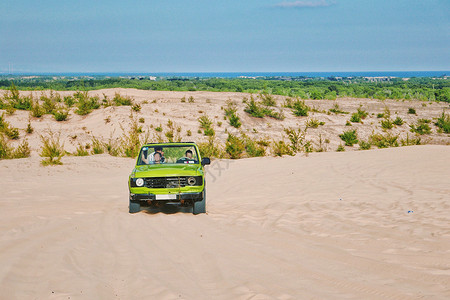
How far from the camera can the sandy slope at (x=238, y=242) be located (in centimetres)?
476

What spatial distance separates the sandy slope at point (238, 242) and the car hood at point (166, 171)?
0.89 meters

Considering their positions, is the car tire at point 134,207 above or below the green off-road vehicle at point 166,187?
below

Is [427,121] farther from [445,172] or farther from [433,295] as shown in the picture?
[433,295]

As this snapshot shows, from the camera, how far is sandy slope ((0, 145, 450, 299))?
4.76 meters

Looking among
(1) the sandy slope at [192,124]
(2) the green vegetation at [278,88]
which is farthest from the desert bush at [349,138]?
(2) the green vegetation at [278,88]

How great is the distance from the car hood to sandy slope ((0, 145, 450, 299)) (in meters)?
0.89

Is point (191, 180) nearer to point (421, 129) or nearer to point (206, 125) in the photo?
point (206, 125)

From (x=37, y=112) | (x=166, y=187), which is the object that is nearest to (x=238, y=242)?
(x=166, y=187)

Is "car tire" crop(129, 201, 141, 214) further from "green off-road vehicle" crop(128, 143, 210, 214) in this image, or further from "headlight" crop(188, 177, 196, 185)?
"headlight" crop(188, 177, 196, 185)

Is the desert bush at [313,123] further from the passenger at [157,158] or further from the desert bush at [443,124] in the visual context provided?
the passenger at [157,158]

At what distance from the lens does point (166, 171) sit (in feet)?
28.5

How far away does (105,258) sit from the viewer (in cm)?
586

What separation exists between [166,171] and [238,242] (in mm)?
2495

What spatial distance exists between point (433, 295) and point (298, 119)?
98.7 feet
